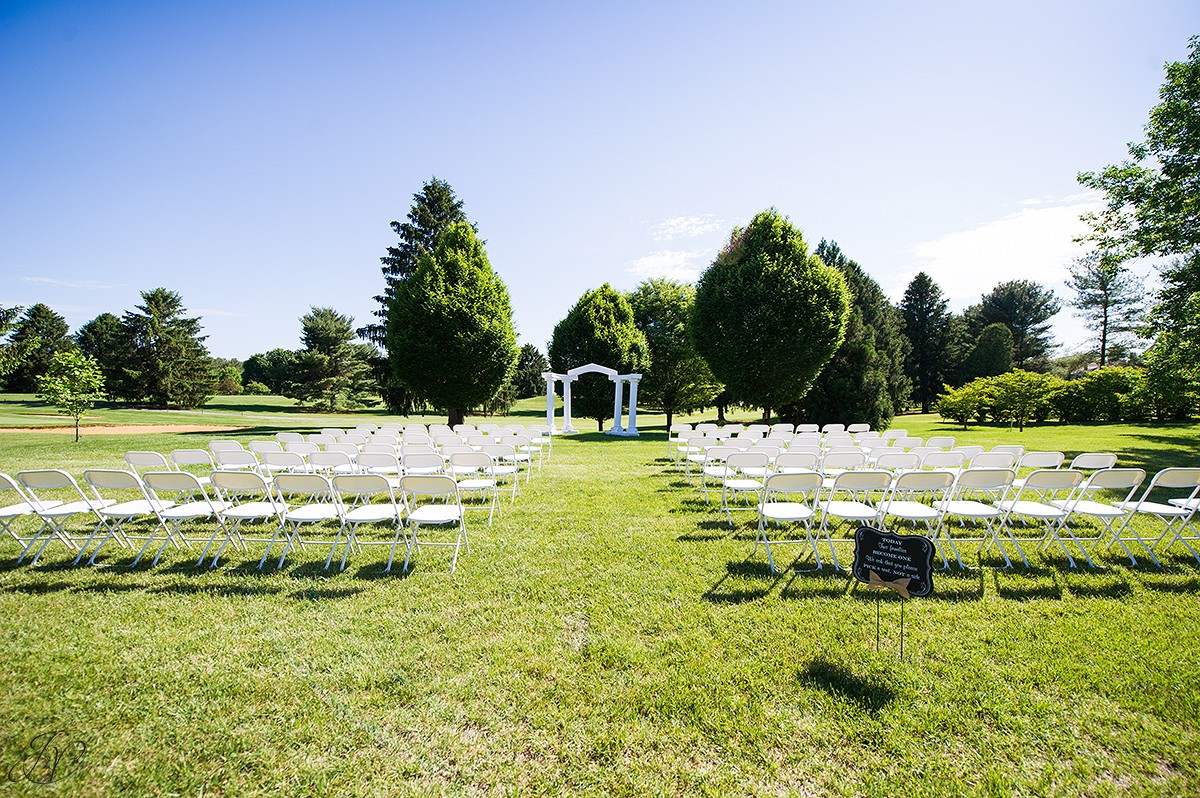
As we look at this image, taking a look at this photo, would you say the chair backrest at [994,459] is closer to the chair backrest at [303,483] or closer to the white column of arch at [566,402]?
the chair backrest at [303,483]

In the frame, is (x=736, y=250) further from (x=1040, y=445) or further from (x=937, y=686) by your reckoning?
(x=937, y=686)

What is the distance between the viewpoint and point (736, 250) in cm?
2300

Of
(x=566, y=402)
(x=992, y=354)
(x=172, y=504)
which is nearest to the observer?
(x=172, y=504)

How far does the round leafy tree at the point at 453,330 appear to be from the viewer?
21.3m

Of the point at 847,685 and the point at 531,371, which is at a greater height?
the point at 531,371

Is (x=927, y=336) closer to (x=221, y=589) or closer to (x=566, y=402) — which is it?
(x=566, y=402)

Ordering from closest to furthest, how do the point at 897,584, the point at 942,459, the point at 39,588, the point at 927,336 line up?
the point at 897,584
the point at 39,588
the point at 942,459
the point at 927,336

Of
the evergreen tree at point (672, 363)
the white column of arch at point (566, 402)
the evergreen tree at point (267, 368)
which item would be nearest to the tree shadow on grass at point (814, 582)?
the white column of arch at point (566, 402)

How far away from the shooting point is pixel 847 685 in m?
2.92

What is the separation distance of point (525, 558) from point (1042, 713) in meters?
4.03

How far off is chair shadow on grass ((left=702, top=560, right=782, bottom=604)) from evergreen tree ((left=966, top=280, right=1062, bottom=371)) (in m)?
57.9

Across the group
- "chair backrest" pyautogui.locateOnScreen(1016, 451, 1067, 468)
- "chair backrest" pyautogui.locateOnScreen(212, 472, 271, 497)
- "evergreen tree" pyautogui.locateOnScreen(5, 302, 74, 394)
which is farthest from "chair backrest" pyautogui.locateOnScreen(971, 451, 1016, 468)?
"evergreen tree" pyautogui.locateOnScreen(5, 302, 74, 394)

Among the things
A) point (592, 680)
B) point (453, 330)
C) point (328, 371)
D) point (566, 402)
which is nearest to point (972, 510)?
point (592, 680)

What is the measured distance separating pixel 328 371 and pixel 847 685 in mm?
47960
